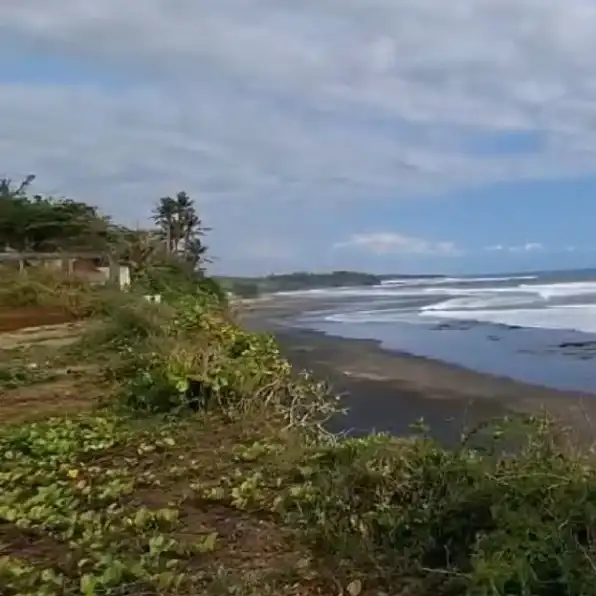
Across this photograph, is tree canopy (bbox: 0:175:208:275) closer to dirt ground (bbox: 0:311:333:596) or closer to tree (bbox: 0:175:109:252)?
tree (bbox: 0:175:109:252)

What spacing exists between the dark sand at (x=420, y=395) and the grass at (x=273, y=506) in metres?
2.63

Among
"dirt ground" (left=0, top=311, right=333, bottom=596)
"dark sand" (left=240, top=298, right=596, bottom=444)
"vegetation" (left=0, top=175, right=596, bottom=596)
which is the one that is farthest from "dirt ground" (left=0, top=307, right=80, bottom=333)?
"vegetation" (left=0, top=175, right=596, bottom=596)

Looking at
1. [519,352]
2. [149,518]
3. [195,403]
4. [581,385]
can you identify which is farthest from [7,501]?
[519,352]

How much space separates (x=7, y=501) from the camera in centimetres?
436

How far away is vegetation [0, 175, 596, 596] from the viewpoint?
3.21 metres

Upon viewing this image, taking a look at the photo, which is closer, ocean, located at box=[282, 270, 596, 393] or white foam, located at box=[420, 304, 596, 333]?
ocean, located at box=[282, 270, 596, 393]

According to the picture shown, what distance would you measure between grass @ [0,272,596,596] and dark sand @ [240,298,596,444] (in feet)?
8.62

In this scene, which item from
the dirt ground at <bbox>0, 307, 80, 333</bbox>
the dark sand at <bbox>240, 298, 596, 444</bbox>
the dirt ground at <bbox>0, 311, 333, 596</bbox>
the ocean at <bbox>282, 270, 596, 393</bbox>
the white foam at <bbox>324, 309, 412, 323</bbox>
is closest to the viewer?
the dirt ground at <bbox>0, 311, 333, 596</bbox>

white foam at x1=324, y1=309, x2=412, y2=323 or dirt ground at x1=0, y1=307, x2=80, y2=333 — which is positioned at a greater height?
dirt ground at x1=0, y1=307, x2=80, y2=333

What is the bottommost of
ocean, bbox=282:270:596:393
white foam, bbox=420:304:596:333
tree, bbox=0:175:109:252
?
ocean, bbox=282:270:596:393

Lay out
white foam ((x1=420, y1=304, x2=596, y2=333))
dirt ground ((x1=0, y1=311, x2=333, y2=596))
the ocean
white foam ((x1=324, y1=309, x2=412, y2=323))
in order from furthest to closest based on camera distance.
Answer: white foam ((x1=324, y1=309, x2=412, y2=323)), white foam ((x1=420, y1=304, x2=596, y2=333)), the ocean, dirt ground ((x1=0, y1=311, x2=333, y2=596))

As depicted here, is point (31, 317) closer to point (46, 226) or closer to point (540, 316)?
point (46, 226)

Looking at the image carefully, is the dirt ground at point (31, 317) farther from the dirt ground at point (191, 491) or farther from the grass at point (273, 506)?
the grass at point (273, 506)

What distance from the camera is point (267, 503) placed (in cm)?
434
